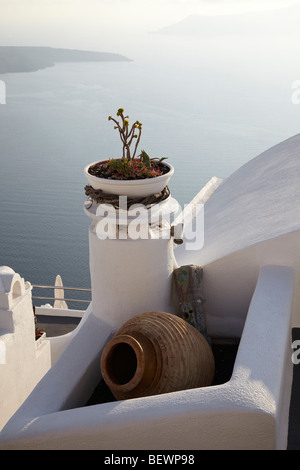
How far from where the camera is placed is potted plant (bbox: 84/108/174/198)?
3.56m

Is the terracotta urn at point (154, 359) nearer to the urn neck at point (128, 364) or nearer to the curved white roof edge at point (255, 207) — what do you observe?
the urn neck at point (128, 364)

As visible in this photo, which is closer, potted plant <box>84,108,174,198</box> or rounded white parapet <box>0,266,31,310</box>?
potted plant <box>84,108,174,198</box>

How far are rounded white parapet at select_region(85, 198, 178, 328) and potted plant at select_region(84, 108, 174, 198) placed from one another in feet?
0.42

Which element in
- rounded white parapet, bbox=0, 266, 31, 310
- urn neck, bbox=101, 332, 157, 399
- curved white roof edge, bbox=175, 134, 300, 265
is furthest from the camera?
rounded white parapet, bbox=0, 266, 31, 310

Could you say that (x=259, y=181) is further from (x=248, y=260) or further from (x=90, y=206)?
(x=90, y=206)

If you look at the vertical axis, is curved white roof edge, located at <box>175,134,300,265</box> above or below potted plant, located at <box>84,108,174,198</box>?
below

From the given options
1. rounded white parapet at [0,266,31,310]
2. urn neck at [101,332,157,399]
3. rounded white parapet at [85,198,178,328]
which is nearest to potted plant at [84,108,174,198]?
rounded white parapet at [85,198,178,328]

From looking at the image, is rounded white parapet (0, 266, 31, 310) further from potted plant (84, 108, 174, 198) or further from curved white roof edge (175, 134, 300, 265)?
potted plant (84, 108, 174, 198)

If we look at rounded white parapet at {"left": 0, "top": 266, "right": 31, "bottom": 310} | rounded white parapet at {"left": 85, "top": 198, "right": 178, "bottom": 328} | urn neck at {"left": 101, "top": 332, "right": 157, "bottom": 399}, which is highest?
rounded white parapet at {"left": 85, "top": 198, "right": 178, "bottom": 328}

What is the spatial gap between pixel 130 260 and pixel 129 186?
0.54 metres

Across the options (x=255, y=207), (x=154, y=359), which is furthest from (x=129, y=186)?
(x=255, y=207)

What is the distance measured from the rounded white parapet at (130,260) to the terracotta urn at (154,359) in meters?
0.43

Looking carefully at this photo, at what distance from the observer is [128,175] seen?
144 inches

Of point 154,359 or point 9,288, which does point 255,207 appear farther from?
point 9,288
